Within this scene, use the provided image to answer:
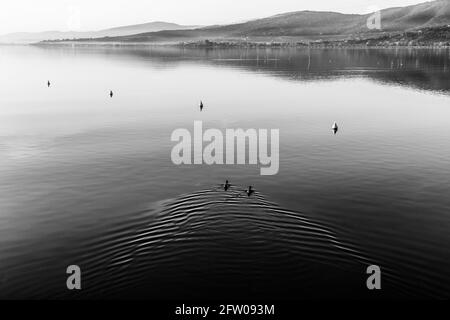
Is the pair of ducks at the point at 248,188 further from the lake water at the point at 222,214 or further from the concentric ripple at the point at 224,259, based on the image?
the concentric ripple at the point at 224,259

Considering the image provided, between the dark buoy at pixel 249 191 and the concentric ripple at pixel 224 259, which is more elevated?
the dark buoy at pixel 249 191

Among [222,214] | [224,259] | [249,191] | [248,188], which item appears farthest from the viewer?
[248,188]

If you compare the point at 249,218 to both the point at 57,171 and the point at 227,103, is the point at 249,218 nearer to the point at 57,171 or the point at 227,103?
the point at 57,171

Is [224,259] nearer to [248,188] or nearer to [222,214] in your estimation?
[222,214]

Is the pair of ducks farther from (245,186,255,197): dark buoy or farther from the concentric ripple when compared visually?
the concentric ripple

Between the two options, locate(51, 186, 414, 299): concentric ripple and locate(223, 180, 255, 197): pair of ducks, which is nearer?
locate(51, 186, 414, 299): concentric ripple

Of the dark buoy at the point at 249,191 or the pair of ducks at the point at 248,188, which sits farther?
the pair of ducks at the point at 248,188

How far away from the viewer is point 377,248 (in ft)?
136

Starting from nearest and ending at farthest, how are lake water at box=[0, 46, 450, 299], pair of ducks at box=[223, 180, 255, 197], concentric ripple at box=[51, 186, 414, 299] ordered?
concentric ripple at box=[51, 186, 414, 299], lake water at box=[0, 46, 450, 299], pair of ducks at box=[223, 180, 255, 197]

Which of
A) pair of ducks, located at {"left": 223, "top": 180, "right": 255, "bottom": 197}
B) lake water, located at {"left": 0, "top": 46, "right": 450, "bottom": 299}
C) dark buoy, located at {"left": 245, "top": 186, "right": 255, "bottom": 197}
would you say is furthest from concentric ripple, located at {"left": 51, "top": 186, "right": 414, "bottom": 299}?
pair of ducks, located at {"left": 223, "top": 180, "right": 255, "bottom": 197}

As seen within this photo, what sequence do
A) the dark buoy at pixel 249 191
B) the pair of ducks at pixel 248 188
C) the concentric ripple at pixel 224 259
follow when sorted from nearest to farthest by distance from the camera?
1. the concentric ripple at pixel 224 259
2. the dark buoy at pixel 249 191
3. the pair of ducks at pixel 248 188

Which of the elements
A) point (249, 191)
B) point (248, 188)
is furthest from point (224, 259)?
point (248, 188)

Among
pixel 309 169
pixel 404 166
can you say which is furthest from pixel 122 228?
pixel 404 166

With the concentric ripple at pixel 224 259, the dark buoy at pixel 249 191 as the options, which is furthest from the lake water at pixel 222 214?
the dark buoy at pixel 249 191
